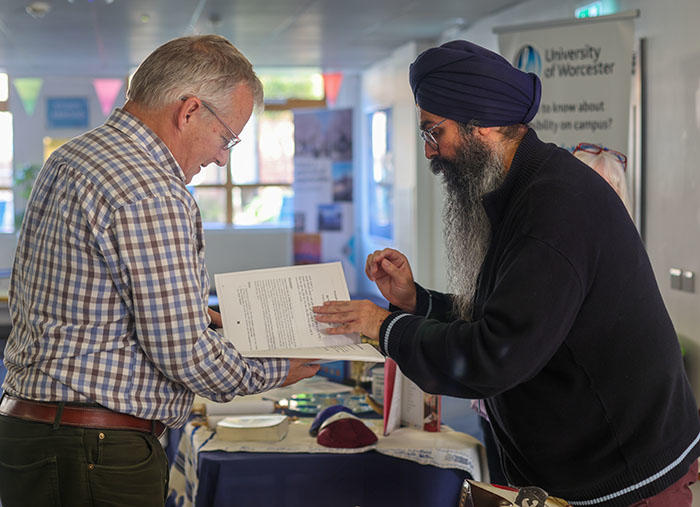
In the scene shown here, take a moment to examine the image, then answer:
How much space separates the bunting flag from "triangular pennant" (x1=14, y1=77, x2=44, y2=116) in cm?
393

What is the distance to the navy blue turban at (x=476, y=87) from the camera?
4.90 feet

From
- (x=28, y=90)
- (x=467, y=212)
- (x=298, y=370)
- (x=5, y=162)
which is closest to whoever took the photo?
(x=467, y=212)

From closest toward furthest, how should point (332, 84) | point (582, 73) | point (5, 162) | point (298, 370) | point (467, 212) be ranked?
point (467, 212), point (298, 370), point (582, 73), point (5, 162), point (332, 84)

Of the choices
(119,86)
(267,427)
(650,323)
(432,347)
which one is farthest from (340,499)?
(119,86)

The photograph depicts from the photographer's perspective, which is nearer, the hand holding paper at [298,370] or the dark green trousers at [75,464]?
the dark green trousers at [75,464]

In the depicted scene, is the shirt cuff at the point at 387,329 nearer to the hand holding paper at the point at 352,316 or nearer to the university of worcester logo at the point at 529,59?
the hand holding paper at the point at 352,316

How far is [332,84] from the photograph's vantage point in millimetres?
11906

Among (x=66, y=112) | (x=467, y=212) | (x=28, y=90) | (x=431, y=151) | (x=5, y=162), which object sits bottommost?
(x=467, y=212)

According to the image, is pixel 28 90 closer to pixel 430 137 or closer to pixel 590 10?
pixel 590 10

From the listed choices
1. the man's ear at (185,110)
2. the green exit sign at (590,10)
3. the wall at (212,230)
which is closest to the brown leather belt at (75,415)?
the man's ear at (185,110)

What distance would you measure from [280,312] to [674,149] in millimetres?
3569

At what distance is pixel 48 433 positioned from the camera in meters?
1.46

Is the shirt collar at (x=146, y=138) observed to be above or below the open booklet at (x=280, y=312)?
above

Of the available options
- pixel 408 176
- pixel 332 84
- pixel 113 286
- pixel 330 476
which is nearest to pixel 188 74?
pixel 113 286
